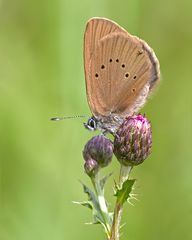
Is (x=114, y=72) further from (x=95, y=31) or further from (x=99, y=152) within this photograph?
(x=99, y=152)

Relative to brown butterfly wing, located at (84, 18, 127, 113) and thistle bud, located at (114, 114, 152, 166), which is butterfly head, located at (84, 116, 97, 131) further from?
brown butterfly wing, located at (84, 18, 127, 113)

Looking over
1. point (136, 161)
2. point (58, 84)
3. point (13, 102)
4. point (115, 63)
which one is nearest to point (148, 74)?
point (115, 63)

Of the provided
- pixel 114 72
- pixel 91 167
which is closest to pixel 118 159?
pixel 91 167

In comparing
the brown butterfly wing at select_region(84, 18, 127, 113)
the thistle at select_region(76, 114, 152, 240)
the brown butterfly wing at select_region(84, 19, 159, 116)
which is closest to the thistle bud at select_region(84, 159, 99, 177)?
the thistle at select_region(76, 114, 152, 240)

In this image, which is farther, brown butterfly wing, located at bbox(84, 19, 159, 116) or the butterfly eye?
the butterfly eye

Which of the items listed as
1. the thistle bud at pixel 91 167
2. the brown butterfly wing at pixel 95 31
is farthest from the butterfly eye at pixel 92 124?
the brown butterfly wing at pixel 95 31

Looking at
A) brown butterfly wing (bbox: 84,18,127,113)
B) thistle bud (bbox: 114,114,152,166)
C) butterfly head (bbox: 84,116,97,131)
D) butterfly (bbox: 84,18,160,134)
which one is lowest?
butterfly head (bbox: 84,116,97,131)

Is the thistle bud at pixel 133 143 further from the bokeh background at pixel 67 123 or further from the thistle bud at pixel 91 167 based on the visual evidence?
the bokeh background at pixel 67 123
